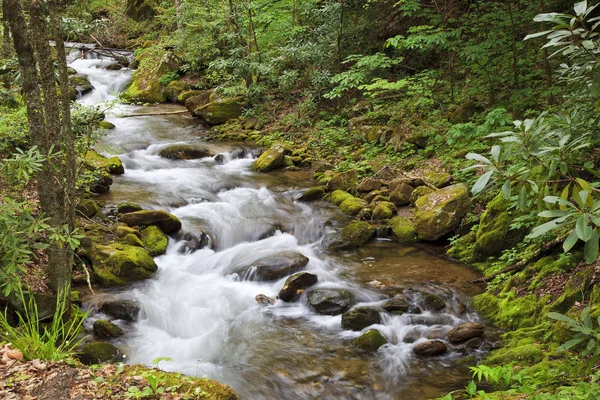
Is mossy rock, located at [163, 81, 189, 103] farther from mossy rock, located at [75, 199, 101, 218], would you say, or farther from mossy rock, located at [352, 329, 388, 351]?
mossy rock, located at [352, 329, 388, 351]

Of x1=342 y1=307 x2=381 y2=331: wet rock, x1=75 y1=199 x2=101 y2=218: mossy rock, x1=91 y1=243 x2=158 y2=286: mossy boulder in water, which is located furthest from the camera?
x1=75 y1=199 x2=101 y2=218: mossy rock

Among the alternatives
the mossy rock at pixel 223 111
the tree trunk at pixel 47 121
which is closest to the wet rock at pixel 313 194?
the tree trunk at pixel 47 121

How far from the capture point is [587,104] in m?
3.79

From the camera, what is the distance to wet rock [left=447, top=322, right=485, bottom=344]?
224 inches

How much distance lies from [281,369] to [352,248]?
136 inches

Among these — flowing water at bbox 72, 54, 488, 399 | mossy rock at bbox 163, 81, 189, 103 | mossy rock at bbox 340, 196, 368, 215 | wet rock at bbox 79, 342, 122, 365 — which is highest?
mossy rock at bbox 163, 81, 189, 103

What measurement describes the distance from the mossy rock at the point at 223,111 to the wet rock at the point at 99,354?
11925mm

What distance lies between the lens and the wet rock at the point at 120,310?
656cm

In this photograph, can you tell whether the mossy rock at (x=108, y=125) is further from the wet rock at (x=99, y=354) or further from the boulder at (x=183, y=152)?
the wet rock at (x=99, y=354)

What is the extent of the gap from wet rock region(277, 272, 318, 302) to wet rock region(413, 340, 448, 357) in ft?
7.02

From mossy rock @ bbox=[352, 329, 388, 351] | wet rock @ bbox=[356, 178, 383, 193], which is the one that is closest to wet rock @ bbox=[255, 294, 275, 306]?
mossy rock @ bbox=[352, 329, 388, 351]

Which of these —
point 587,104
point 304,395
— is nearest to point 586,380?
point 587,104

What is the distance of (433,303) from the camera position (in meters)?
6.48

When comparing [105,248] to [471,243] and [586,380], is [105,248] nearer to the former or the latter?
[471,243]
